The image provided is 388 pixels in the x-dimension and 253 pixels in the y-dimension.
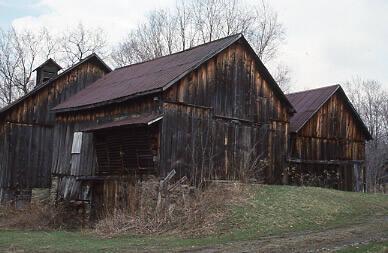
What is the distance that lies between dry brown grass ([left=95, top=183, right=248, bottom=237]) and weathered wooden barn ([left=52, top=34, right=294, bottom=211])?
1285mm

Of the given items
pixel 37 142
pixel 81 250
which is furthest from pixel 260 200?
pixel 37 142

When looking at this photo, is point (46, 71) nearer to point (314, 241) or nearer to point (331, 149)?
point (331, 149)

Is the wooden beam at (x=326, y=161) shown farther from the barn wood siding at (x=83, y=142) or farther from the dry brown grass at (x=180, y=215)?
the barn wood siding at (x=83, y=142)

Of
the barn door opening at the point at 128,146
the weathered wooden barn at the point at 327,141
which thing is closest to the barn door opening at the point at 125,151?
the barn door opening at the point at 128,146

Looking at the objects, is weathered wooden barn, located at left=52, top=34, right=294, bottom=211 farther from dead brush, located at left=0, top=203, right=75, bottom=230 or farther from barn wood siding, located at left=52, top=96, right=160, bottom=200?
dead brush, located at left=0, top=203, right=75, bottom=230

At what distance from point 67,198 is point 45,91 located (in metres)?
6.43

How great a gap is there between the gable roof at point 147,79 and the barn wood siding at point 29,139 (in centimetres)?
155

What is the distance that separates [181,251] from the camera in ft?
39.4

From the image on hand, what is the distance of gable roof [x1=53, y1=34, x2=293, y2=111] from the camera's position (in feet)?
64.5

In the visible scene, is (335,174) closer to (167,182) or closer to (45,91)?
(167,182)

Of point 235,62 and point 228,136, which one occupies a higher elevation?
point 235,62

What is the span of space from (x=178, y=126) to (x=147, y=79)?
316 centimetres

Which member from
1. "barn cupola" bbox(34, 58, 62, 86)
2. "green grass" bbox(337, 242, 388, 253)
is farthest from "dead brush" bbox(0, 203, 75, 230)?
"green grass" bbox(337, 242, 388, 253)

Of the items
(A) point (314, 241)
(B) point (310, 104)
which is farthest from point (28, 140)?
(A) point (314, 241)
